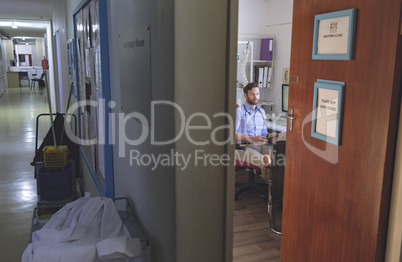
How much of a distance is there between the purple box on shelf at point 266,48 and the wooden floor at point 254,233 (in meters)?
2.35

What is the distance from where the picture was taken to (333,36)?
79.7 inches

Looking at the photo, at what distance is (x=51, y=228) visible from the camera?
1.57 meters

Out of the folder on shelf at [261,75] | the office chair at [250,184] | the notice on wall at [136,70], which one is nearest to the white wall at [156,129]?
the notice on wall at [136,70]

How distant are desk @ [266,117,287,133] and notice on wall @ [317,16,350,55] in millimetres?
2287

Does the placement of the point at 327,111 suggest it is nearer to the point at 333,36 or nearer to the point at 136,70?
the point at 333,36

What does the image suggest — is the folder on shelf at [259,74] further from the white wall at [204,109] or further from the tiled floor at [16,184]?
the white wall at [204,109]

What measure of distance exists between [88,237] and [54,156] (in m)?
2.20

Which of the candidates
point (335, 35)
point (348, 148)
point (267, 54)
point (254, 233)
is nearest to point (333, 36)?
point (335, 35)

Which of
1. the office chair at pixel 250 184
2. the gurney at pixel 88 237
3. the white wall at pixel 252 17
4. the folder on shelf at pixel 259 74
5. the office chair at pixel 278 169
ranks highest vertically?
the white wall at pixel 252 17

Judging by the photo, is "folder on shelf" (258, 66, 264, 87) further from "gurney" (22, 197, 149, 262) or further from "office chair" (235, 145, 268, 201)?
"gurney" (22, 197, 149, 262)

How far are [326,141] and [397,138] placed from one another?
0.46 metres

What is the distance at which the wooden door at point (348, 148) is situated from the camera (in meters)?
1.73

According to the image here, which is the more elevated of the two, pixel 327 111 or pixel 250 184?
pixel 327 111

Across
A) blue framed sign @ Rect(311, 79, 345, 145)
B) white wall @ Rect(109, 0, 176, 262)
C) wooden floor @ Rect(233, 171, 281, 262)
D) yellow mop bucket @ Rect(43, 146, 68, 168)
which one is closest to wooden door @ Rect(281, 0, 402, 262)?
blue framed sign @ Rect(311, 79, 345, 145)
